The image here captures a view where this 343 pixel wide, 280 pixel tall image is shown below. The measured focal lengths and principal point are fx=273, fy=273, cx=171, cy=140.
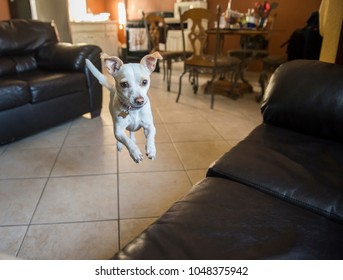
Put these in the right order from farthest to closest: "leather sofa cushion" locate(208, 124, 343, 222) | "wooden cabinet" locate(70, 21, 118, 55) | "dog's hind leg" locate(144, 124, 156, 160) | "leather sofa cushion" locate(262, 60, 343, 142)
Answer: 1. "leather sofa cushion" locate(262, 60, 343, 142)
2. "leather sofa cushion" locate(208, 124, 343, 222)
3. "wooden cabinet" locate(70, 21, 118, 55)
4. "dog's hind leg" locate(144, 124, 156, 160)

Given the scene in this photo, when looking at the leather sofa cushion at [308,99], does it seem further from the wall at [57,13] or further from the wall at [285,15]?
the wall at [57,13]

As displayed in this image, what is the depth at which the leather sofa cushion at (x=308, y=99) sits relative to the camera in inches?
52.6

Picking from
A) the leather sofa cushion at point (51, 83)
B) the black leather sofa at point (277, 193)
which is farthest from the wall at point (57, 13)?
the black leather sofa at point (277, 193)

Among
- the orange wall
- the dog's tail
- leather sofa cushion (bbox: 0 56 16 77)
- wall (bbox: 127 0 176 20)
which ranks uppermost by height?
wall (bbox: 127 0 176 20)

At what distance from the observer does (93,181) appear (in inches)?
75.3

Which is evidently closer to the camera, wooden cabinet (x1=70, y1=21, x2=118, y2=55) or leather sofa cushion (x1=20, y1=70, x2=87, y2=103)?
wooden cabinet (x1=70, y1=21, x2=118, y2=55)

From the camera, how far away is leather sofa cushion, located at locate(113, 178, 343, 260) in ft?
2.30

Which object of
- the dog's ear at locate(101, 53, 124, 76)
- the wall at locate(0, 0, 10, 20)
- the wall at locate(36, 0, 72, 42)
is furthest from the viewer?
the wall at locate(36, 0, 72, 42)

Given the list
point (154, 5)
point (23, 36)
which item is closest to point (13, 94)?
point (23, 36)

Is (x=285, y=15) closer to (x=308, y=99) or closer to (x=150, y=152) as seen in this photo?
(x=308, y=99)

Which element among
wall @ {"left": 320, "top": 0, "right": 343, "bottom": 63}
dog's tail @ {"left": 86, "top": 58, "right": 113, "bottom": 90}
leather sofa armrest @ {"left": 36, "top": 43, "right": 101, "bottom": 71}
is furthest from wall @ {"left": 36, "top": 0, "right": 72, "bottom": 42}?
dog's tail @ {"left": 86, "top": 58, "right": 113, "bottom": 90}

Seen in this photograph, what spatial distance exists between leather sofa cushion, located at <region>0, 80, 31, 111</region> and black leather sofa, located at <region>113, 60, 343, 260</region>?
6.25 ft

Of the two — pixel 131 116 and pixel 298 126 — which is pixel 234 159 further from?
pixel 131 116

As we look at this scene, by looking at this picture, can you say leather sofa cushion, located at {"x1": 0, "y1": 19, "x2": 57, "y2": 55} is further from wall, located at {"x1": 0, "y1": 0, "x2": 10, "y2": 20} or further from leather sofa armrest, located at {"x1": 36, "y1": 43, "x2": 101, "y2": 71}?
wall, located at {"x1": 0, "y1": 0, "x2": 10, "y2": 20}
